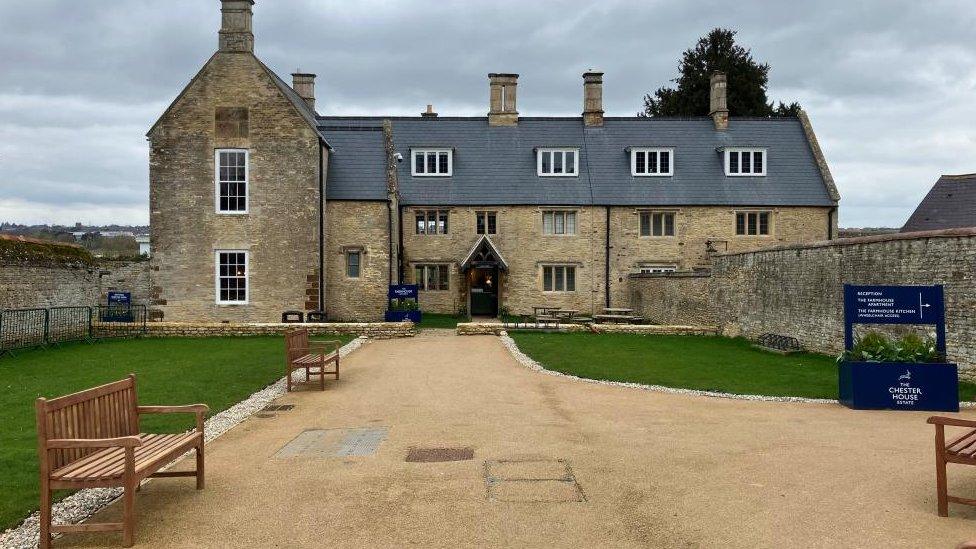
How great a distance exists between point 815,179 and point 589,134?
39.1ft

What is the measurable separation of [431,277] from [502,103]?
1085cm

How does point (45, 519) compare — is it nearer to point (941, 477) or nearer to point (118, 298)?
point (941, 477)

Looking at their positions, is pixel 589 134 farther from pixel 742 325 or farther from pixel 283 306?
pixel 283 306

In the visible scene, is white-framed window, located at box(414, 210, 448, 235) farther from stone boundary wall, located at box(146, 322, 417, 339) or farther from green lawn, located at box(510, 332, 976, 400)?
green lawn, located at box(510, 332, 976, 400)

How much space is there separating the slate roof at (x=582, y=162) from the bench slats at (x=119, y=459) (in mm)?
23475

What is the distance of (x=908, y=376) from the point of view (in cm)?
1120

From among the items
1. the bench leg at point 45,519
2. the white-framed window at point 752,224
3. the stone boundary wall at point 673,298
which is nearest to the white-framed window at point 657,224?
the stone boundary wall at point 673,298

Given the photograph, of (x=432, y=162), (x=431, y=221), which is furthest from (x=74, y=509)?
(x=432, y=162)

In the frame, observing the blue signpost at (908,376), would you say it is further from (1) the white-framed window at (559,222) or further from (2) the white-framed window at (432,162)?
(2) the white-framed window at (432,162)

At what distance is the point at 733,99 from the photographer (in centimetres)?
4706

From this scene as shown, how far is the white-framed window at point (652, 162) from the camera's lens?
33.8m

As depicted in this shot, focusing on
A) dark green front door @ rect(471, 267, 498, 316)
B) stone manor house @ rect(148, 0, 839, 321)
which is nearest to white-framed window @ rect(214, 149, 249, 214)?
stone manor house @ rect(148, 0, 839, 321)

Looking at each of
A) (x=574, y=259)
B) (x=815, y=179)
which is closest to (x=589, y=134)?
(x=574, y=259)

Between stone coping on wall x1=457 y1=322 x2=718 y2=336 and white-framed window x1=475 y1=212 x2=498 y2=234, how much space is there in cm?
877
